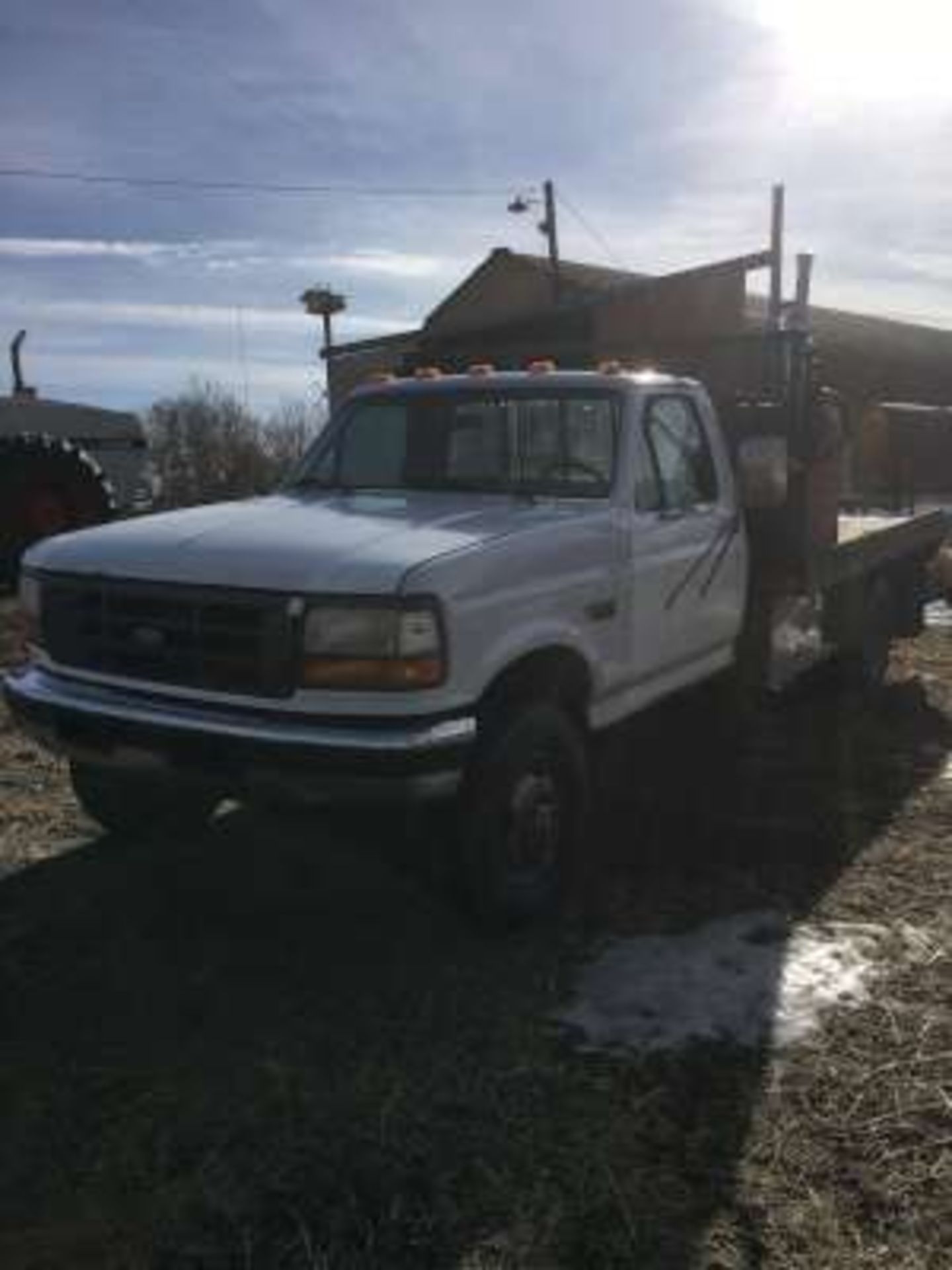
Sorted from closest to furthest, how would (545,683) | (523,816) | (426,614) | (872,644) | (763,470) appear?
(426,614), (523,816), (545,683), (763,470), (872,644)

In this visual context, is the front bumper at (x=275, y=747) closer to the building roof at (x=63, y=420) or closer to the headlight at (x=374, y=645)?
the headlight at (x=374, y=645)

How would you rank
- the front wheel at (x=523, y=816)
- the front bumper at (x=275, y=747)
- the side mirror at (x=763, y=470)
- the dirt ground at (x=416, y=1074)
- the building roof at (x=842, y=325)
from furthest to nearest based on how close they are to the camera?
the building roof at (x=842, y=325)
the side mirror at (x=763, y=470)
the front wheel at (x=523, y=816)
the front bumper at (x=275, y=747)
the dirt ground at (x=416, y=1074)

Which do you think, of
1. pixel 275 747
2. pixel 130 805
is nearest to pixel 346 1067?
pixel 275 747

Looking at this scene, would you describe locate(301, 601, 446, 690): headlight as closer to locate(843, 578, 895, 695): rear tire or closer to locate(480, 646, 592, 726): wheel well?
locate(480, 646, 592, 726): wheel well

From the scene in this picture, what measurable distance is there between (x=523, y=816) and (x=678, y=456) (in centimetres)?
203

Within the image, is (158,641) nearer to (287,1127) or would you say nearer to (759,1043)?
(287,1127)

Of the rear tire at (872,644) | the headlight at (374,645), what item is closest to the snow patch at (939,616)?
the rear tire at (872,644)

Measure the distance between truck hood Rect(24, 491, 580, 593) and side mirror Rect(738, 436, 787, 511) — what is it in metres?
1.11

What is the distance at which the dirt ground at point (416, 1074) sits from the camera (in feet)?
10.9

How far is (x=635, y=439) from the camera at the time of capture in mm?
5840

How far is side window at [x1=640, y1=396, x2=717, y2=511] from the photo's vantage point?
237 inches

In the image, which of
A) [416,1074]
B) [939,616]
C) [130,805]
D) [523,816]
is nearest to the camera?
[416,1074]

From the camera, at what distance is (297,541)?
15.4ft

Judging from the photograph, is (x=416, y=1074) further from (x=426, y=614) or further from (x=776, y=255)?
(x=776, y=255)
